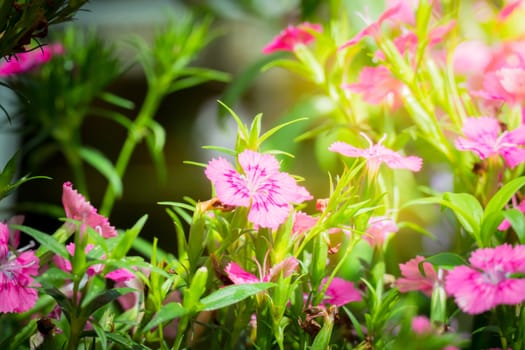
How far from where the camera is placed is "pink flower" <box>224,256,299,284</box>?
48 centimetres

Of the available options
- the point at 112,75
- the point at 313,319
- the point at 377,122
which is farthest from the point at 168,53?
the point at 313,319

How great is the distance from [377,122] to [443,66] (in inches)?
3.8

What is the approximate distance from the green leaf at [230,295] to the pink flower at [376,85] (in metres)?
0.28

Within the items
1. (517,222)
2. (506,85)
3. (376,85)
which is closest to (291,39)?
(376,85)

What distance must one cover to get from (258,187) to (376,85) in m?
0.23

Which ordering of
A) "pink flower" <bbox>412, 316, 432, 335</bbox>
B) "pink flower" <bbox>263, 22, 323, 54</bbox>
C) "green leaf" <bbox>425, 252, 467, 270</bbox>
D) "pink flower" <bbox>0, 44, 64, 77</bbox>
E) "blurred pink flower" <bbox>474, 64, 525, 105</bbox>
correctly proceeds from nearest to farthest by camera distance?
1. "pink flower" <bbox>412, 316, 432, 335</bbox>
2. "green leaf" <bbox>425, 252, 467, 270</bbox>
3. "blurred pink flower" <bbox>474, 64, 525, 105</bbox>
4. "pink flower" <bbox>263, 22, 323, 54</bbox>
5. "pink flower" <bbox>0, 44, 64, 77</bbox>

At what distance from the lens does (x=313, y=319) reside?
524 mm

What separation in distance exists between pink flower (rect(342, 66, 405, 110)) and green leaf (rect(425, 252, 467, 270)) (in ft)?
0.67

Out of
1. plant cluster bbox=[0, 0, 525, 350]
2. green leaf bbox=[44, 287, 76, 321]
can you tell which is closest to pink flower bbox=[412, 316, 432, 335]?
plant cluster bbox=[0, 0, 525, 350]

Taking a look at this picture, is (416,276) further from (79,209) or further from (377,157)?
(79,209)

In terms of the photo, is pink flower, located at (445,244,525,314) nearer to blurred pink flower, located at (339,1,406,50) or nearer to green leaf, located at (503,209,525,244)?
green leaf, located at (503,209,525,244)

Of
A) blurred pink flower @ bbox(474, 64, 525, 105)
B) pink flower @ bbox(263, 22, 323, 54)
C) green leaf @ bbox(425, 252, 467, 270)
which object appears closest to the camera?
green leaf @ bbox(425, 252, 467, 270)

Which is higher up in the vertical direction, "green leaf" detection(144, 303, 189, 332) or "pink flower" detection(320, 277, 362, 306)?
"green leaf" detection(144, 303, 189, 332)

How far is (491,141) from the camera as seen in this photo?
574mm
